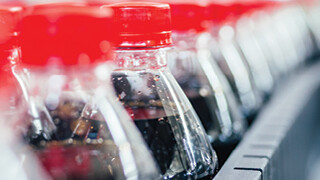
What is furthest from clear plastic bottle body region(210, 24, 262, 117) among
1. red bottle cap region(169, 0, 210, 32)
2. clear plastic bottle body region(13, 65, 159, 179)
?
clear plastic bottle body region(13, 65, 159, 179)

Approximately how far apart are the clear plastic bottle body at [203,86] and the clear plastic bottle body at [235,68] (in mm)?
108

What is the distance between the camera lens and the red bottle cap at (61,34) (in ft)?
1.26

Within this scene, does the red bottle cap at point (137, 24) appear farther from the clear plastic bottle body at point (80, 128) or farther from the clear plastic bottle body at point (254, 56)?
the clear plastic bottle body at point (254, 56)

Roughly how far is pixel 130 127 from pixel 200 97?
0.26m

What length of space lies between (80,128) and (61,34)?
12cm

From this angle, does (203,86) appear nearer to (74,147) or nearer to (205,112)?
(205,112)

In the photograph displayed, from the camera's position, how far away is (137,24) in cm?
42

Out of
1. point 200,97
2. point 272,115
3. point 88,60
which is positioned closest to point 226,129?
point 200,97

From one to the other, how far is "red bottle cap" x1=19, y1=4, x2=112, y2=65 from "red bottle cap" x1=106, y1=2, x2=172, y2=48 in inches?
0.8

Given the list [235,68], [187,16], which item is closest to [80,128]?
[187,16]

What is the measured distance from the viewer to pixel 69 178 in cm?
49

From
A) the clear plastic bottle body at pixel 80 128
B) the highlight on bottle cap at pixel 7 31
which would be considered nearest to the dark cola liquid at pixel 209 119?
the clear plastic bottle body at pixel 80 128

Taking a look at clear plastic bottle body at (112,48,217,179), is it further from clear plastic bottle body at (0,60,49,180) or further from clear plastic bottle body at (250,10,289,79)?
clear plastic bottle body at (250,10,289,79)

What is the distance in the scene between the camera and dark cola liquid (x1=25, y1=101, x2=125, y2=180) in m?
0.44
